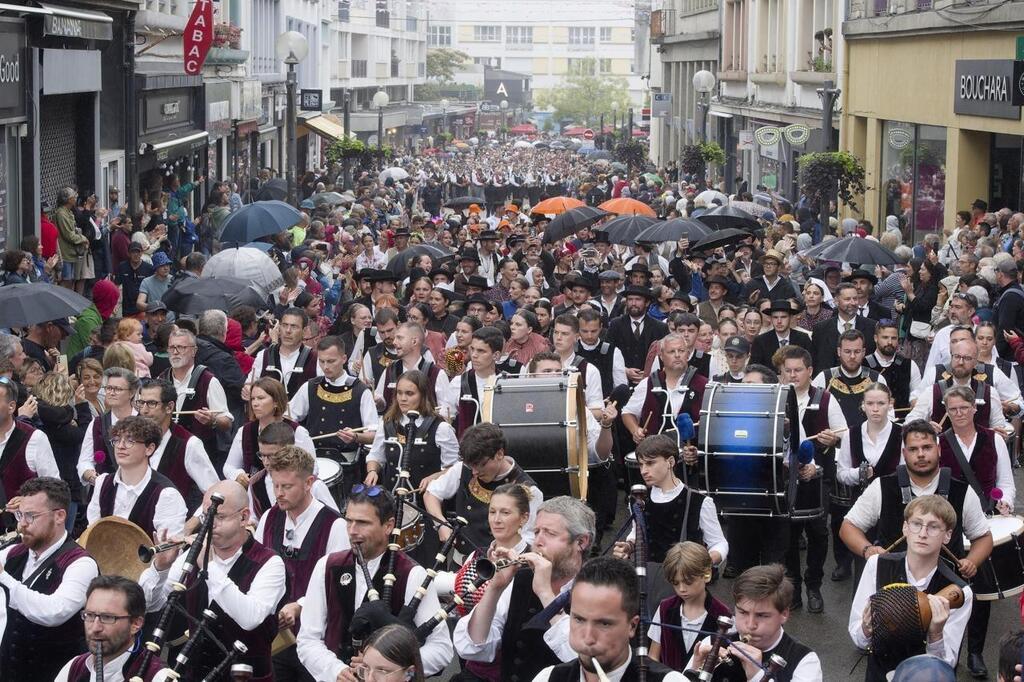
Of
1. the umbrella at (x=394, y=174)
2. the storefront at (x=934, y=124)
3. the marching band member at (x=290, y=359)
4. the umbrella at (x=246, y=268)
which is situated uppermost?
the storefront at (x=934, y=124)

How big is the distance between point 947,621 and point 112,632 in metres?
3.49

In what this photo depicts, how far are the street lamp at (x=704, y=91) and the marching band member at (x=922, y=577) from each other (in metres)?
34.7

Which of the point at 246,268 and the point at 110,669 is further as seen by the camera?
the point at 246,268

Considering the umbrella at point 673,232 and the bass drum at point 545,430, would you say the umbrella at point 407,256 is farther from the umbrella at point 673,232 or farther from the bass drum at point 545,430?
the bass drum at point 545,430

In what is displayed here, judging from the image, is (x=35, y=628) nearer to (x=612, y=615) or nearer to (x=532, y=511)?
(x=532, y=511)

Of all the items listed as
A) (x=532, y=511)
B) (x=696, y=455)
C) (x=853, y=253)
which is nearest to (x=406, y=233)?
(x=853, y=253)

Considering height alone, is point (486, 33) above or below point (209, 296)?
above

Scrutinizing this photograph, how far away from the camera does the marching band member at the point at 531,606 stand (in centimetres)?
620

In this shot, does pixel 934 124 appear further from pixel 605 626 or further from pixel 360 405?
pixel 605 626

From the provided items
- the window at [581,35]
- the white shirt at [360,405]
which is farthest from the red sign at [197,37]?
the window at [581,35]

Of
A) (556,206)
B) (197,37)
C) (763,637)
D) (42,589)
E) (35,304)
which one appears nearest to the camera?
(763,637)

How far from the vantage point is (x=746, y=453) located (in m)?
9.62

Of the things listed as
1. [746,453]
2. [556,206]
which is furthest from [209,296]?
[556,206]

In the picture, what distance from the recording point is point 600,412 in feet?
35.7
